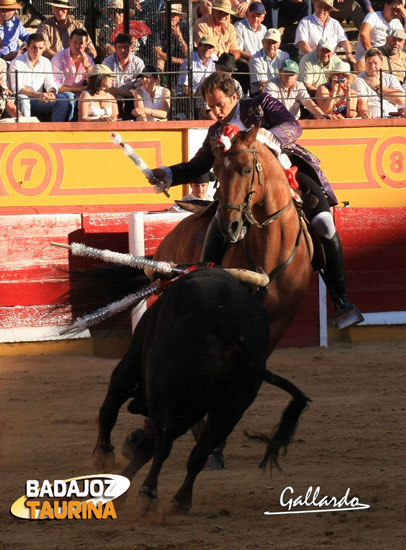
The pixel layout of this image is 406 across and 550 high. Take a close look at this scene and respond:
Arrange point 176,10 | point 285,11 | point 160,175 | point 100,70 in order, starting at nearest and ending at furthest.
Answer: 1. point 160,175
2. point 100,70
3. point 176,10
4. point 285,11

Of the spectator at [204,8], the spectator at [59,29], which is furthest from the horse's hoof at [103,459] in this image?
the spectator at [204,8]

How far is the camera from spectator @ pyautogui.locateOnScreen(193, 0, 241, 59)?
10781mm

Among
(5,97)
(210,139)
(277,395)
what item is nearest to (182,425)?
(210,139)

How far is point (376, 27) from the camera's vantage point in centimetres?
1168

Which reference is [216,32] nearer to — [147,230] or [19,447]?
[147,230]

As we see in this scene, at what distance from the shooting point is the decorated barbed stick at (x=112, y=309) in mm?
4324

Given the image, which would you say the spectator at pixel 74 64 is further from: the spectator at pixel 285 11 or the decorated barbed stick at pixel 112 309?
the decorated barbed stick at pixel 112 309

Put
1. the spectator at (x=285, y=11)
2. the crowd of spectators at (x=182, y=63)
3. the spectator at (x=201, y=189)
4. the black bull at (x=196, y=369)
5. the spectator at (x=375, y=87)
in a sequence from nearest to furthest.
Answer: the black bull at (x=196, y=369), the spectator at (x=201, y=189), the crowd of spectators at (x=182, y=63), the spectator at (x=375, y=87), the spectator at (x=285, y=11)

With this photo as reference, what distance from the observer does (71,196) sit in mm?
10266

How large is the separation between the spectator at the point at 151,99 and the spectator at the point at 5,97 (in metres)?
1.14

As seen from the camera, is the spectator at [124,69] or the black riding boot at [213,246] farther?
the spectator at [124,69]

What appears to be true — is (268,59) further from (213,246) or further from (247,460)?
(247,460)

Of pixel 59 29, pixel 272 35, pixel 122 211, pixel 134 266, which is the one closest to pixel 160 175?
pixel 134 266

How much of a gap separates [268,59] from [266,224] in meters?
5.99
